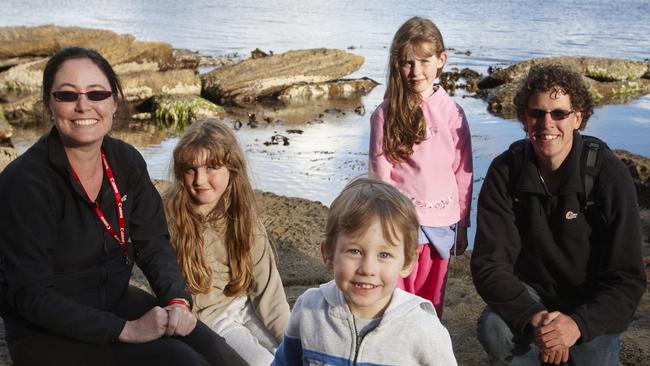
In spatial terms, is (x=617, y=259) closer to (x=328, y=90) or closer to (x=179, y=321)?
(x=179, y=321)

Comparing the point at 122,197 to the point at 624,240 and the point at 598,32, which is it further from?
the point at 598,32

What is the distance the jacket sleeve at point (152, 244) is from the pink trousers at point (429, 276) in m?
1.36

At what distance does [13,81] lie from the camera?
51.1 feet

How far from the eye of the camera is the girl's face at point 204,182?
390 cm

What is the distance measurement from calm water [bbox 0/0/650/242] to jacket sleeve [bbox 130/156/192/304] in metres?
4.72

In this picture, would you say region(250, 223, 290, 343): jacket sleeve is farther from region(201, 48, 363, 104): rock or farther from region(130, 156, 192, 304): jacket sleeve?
region(201, 48, 363, 104): rock

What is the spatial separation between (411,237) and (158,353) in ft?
4.28

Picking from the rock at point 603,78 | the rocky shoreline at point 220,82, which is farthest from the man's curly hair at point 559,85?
the rock at point 603,78

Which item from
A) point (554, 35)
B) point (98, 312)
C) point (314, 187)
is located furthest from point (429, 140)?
point (554, 35)

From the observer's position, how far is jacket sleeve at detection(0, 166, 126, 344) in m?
3.14

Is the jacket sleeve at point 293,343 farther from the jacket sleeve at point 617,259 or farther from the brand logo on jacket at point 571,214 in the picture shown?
the brand logo on jacket at point 571,214

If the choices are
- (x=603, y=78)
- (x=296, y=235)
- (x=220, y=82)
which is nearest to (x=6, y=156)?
(x=296, y=235)

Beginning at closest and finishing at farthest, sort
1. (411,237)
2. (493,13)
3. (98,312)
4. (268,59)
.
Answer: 1. (411,237)
2. (98,312)
3. (268,59)
4. (493,13)

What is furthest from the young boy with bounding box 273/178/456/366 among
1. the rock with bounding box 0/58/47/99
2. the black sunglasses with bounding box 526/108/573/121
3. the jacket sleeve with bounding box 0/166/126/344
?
the rock with bounding box 0/58/47/99
